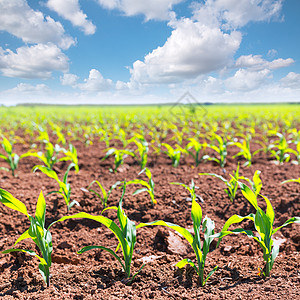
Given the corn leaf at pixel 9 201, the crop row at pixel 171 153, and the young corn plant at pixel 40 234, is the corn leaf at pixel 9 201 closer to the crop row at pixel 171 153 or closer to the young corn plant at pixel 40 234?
the young corn plant at pixel 40 234

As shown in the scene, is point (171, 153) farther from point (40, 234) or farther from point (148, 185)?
point (40, 234)

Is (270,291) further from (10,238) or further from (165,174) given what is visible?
(165,174)

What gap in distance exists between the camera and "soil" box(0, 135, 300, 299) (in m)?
1.40

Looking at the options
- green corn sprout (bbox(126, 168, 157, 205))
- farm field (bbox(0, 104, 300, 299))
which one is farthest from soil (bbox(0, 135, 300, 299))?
green corn sprout (bbox(126, 168, 157, 205))

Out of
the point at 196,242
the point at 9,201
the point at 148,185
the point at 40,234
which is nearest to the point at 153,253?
the point at 196,242

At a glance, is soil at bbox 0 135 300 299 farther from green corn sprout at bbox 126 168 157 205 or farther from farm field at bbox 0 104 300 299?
green corn sprout at bbox 126 168 157 205

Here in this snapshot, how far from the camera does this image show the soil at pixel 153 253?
1.40m

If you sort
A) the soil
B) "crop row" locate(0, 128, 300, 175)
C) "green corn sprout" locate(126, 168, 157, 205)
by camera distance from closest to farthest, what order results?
the soil, "green corn sprout" locate(126, 168, 157, 205), "crop row" locate(0, 128, 300, 175)

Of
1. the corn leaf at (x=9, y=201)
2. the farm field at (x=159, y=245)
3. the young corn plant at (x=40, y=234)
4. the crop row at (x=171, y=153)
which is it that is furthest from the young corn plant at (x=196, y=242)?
the crop row at (x=171, y=153)

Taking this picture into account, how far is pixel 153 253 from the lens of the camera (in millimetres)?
1789

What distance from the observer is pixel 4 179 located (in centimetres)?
316

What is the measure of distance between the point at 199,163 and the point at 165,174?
3.00 feet

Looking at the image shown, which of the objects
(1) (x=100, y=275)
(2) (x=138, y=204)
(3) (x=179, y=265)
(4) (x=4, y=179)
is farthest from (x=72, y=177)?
(3) (x=179, y=265)

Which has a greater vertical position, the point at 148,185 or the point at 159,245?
the point at 148,185
